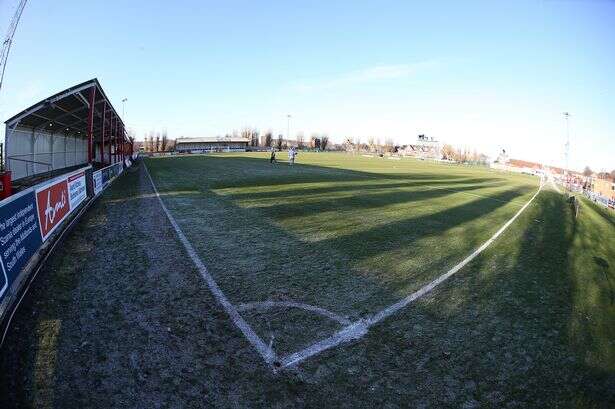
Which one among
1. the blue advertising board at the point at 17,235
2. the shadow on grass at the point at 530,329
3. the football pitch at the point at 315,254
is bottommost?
the shadow on grass at the point at 530,329

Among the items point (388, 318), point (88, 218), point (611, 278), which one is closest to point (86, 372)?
point (388, 318)

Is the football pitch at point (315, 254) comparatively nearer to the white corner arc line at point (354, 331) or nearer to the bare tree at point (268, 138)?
the white corner arc line at point (354, 331)

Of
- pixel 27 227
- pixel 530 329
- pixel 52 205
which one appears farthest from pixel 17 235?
pixel 530 329

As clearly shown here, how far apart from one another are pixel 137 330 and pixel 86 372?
0.95 meters

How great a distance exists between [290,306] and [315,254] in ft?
9.37

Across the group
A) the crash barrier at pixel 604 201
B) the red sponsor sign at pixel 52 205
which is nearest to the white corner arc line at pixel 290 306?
the red sponsor sign at pixel 52 205

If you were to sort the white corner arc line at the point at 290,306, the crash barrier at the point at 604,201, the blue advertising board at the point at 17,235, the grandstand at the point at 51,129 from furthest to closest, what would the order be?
1. the crash barrier at the point at 604,201
2. the grandstand at the point at 51,129
3. the white corner arc line at the point at 290,306
4. the blue advertising board at the point at 17,235

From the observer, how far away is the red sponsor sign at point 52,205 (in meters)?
8.15

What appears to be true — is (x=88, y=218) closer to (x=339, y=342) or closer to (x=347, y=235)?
(x=347, y=235)

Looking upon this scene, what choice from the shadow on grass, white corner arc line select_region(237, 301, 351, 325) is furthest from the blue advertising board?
the shadow on grass

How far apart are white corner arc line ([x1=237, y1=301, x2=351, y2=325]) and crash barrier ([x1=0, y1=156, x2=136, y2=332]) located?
3329 mm

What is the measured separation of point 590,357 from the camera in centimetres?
525

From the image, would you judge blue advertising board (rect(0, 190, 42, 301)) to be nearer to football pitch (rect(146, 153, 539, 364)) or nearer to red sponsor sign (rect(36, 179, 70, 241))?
red sponsor sign (rect(36, 179, 70, 241))

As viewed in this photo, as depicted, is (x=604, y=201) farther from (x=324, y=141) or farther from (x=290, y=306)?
(x=324, y=141)
